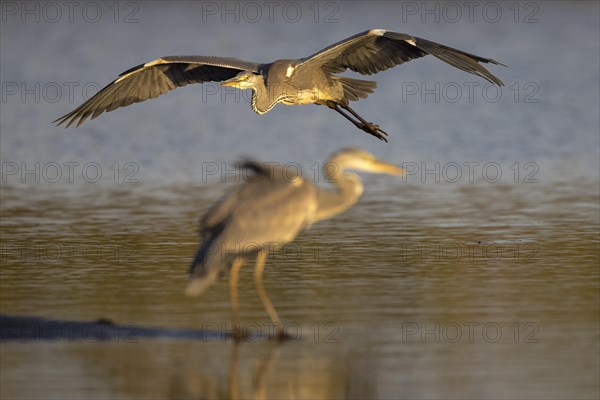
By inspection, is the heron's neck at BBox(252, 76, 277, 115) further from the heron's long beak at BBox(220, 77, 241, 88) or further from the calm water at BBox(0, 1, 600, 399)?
the calm water at BBox(0, 1, 600, 399)

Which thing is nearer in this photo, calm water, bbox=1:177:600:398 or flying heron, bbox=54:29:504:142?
calm water, bbox=1:177:600:398

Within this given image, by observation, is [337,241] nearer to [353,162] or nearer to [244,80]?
[244,80]

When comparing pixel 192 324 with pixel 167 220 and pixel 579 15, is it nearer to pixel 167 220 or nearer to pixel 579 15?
pixel 167 220

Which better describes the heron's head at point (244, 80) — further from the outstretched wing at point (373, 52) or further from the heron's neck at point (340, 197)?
the heron's neck at point (340, 197)

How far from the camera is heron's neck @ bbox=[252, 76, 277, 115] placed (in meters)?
13.2

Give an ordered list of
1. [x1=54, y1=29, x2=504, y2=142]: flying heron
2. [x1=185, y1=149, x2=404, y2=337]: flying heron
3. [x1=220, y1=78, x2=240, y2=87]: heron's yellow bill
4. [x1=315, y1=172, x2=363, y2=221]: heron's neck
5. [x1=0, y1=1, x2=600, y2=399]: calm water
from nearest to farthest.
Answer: [x1=0, y1=1, x2=600, y2=399]: calm water → [x1=185, y1=149, x2=404, y2=337]: flying heron → [x1=315, y1=172, x2=363, y2=221]: heron's neck → [x1=54, y1=29, x2=504, y2=142]: flying heron → [x1=220, y1=78, x2=240, y2=87]: heron's yellow bill

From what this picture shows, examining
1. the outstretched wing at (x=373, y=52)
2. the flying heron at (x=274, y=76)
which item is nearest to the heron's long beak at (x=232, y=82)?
the flying heron at (x=274, y=76)

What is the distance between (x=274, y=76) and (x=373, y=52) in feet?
3.63

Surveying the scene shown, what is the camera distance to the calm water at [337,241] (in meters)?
7.66

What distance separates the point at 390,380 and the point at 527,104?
15573mm

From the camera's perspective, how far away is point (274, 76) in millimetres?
13078

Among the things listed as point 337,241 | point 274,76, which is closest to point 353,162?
point 337,241

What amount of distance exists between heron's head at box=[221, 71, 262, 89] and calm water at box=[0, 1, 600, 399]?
1552mm

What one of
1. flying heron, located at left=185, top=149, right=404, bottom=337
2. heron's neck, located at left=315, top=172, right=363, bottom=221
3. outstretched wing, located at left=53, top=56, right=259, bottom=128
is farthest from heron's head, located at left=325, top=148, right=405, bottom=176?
outstretched wing, located at left=53, top=56, right=259, bottom=128
